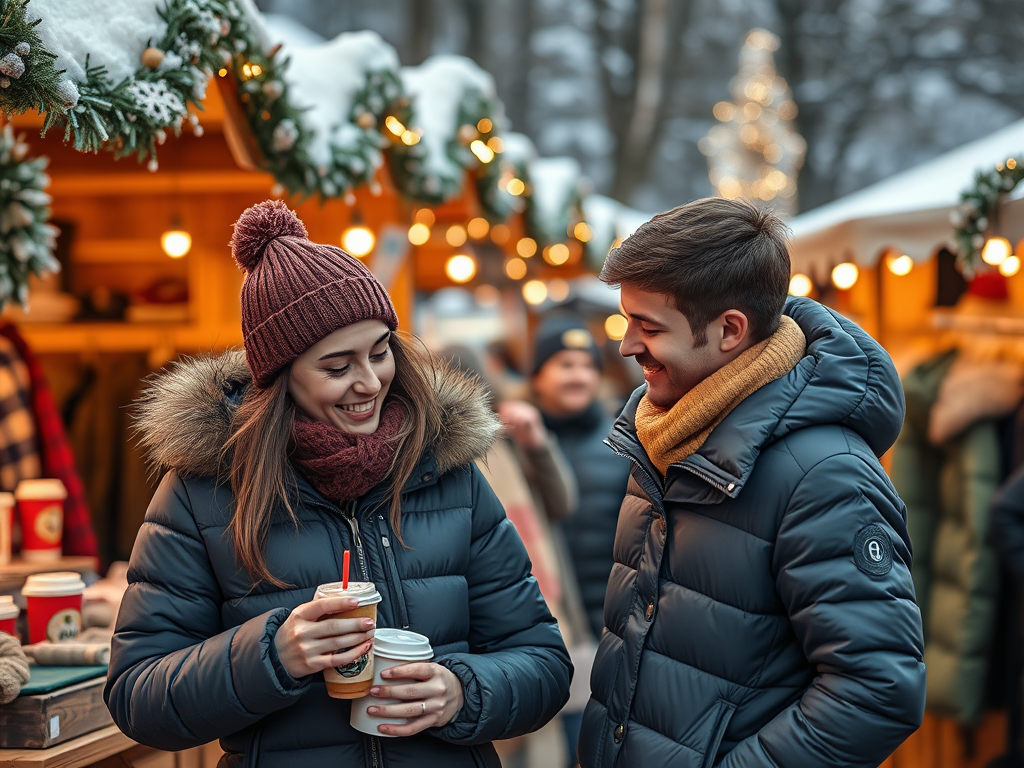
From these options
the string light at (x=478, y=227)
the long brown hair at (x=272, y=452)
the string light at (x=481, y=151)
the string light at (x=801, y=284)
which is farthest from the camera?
the string light at (x=478, y=227)

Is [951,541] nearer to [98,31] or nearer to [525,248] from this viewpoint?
[98,31]

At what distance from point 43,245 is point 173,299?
257 cm

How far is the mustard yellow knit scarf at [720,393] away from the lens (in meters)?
2.00

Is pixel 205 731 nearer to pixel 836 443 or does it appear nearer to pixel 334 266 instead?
pixel 334 266

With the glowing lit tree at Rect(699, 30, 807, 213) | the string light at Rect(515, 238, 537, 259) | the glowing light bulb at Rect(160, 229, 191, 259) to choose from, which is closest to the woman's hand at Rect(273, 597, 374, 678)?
the glowing light bulb at Rect(160, 229, 191, 259)

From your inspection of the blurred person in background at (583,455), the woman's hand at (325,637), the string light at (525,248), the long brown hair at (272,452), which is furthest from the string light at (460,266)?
the woman's hand at (325,637)

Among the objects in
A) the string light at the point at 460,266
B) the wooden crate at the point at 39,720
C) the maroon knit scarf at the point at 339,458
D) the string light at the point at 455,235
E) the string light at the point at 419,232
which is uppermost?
the string light at the point at 455,235

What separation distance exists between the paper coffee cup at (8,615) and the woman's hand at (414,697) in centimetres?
125

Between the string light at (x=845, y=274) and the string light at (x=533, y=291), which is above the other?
the string light at (x=533, y=291)

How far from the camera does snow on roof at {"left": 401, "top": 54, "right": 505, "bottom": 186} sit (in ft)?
16.6

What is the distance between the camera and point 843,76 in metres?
19.0

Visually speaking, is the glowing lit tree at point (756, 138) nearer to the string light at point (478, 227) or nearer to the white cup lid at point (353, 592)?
the string light at point (478, 227)

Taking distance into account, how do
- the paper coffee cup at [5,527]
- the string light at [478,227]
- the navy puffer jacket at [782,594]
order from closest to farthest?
the navy puffer jacket at [782,594] → the paper coffee cup at [5,527] → the string light at [478,227]

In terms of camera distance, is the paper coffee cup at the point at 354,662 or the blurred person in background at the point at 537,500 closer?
the paper coffee cup at the point at 354,662
